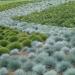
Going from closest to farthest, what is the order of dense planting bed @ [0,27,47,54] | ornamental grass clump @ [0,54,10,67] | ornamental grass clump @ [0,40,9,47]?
ornamental grass clump @ [0,54,10,67]
dense planting bed @ [0,27,47,54]
ornamental grass clump @ [0,40,9,47]

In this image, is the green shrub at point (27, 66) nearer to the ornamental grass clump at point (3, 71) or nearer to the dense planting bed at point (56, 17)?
the ornamental grass clump at point (3, 71)

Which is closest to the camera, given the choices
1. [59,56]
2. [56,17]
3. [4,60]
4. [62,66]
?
[62,66]

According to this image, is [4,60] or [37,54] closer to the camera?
[4,60]

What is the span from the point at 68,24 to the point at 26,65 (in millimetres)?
10534

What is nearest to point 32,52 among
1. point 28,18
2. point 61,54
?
point 61,54

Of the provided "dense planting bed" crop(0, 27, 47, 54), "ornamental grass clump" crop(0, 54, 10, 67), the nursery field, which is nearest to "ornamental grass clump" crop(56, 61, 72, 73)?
the nursery field

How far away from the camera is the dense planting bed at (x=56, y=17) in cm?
2159

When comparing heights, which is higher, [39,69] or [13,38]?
[39,69]

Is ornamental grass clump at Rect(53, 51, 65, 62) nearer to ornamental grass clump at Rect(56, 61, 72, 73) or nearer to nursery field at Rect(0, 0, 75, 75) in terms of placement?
nursery field at Rect(0, 0, 75, 75)

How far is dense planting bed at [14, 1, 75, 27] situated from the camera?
850 inches

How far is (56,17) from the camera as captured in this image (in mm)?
23500

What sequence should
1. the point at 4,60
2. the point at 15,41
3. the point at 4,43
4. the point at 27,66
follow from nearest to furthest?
the point at 27,66, the point at 4,60, the point at 4,43, the point at 15,41

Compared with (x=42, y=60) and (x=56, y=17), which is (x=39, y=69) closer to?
(x=42, y=60)

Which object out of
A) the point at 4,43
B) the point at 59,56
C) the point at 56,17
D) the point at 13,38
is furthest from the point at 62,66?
the point at 56,17
